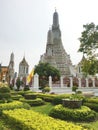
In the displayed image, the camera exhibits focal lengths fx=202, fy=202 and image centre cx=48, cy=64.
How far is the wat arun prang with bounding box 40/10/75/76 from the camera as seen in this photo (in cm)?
6675

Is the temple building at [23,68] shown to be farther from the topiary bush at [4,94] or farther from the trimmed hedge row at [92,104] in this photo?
the trimmed hedge row at [92,104]

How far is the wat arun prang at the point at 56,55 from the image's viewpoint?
219 feet

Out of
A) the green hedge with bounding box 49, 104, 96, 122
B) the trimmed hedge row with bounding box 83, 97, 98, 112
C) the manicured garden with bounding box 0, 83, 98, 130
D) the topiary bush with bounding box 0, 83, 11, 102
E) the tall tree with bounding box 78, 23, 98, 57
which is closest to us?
the manicured garden with bounding box 0, 83, 98, 130

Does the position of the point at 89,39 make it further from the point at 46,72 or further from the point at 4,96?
the point at 46,72

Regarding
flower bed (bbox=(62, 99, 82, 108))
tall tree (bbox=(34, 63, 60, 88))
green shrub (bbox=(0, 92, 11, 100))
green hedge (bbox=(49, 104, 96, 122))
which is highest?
tall tree (bbox=(34, 63, 60, 88))

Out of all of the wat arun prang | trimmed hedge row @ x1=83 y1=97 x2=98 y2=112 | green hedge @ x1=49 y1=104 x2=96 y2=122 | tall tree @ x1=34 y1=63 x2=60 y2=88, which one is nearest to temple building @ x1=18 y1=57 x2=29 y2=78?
the wat arun prang

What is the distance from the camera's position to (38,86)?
39.6 m

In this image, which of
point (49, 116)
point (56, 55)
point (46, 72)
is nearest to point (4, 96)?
point (49, 116)

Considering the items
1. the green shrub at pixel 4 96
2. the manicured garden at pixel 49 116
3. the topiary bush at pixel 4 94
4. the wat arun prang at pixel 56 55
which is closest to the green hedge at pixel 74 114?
the manicured garden at pixel 49 116

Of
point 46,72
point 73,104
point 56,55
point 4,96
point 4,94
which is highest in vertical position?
point 56,55

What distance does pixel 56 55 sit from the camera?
7019cm

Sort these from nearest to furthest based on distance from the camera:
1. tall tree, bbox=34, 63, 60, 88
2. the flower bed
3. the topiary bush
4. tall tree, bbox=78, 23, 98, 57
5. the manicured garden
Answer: the manicured garden, the flower bed, the topiary bush, tall tree, bbox=78, 23, 98, 57, tall tree, bbox=34, 63, 60, 88

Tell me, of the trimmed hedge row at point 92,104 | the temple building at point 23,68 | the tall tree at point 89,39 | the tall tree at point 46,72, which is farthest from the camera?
the temple building at point 23,68

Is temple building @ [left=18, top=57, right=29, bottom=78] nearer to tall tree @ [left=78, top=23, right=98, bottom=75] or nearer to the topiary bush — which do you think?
tall tree @ [left=78, top=23, right=98, bottom=75]
